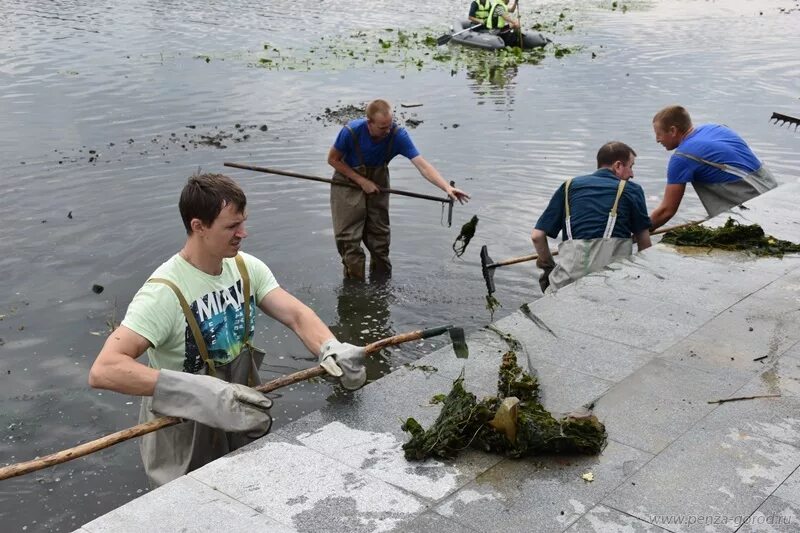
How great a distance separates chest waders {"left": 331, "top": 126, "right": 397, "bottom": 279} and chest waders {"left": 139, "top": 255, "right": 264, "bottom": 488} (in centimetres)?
500

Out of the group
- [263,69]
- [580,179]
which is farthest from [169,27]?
[580,179]

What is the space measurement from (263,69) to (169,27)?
6713mm

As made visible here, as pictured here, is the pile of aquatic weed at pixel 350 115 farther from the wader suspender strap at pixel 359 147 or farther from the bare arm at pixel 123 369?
the bare arm at pixel 123 369

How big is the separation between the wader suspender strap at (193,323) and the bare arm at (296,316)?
1.46ft

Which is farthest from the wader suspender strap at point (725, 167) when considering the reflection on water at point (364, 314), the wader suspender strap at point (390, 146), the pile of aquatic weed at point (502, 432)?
the pile of aquatic weed at point (502, 432)

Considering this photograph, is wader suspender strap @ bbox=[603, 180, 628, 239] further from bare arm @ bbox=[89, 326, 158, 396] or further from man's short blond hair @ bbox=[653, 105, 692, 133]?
bare arm @ bbox=[89, 326, 158, 396]

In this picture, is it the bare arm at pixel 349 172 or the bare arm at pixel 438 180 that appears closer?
the bare arm at pixel 438 180

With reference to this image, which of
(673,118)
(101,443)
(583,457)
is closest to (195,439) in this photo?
(101,443)

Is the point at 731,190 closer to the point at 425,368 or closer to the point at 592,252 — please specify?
the point at 592,252

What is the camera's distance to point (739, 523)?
405 centimetres

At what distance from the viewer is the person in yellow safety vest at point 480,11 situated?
24.8 metres

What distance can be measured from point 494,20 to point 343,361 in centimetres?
2139

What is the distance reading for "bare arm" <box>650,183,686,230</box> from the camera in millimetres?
8625

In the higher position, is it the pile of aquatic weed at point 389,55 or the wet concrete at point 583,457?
the pile of aquatic weed at point 389,55
